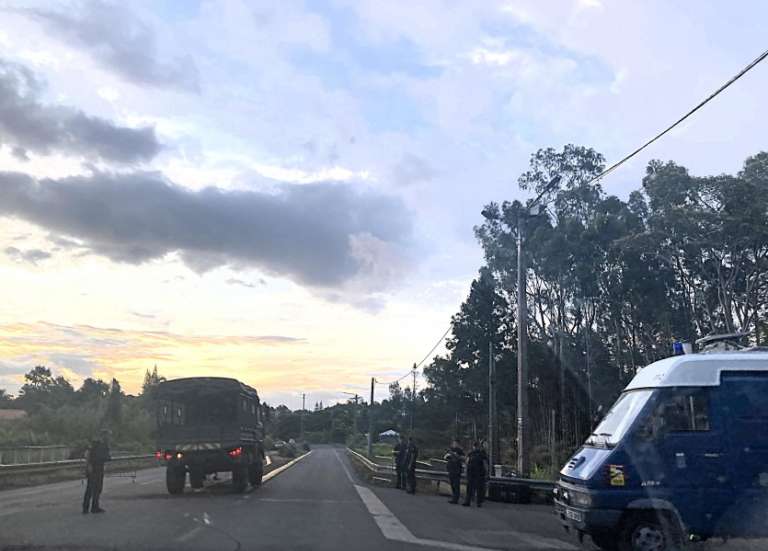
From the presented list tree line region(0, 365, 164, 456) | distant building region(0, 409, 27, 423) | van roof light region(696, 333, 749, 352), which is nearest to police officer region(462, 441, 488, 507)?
van roof light region(696, 333, 749, 352)

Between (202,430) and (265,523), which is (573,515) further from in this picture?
(202,430)

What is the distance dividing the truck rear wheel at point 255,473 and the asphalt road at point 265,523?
132 cm

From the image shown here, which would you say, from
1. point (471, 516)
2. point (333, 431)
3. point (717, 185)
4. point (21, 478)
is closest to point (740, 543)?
point (471, 516)

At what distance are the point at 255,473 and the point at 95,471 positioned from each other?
8118mm

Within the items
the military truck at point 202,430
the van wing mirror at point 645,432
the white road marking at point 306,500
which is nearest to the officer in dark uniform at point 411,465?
the white road marking at point 306,500

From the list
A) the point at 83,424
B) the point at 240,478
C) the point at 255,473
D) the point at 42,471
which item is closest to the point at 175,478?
the point at 240,478

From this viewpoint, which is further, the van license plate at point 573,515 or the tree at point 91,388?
the tree at point 91,388

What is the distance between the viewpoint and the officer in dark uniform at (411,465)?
23469 millimetres

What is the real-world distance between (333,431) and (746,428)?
496 ft

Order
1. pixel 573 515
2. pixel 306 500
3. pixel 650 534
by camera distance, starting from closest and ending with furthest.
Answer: pixel 650 534 < pixel 573 515 < pixel 306 500

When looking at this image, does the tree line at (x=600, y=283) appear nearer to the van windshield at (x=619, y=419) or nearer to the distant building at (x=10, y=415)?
the van windshield at (x=619, y=419)

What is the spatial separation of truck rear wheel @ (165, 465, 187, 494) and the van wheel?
1302cm

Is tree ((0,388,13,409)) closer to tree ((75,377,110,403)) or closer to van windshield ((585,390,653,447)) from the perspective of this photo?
tree ((75,377,110,403))

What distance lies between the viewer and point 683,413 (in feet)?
32.5
